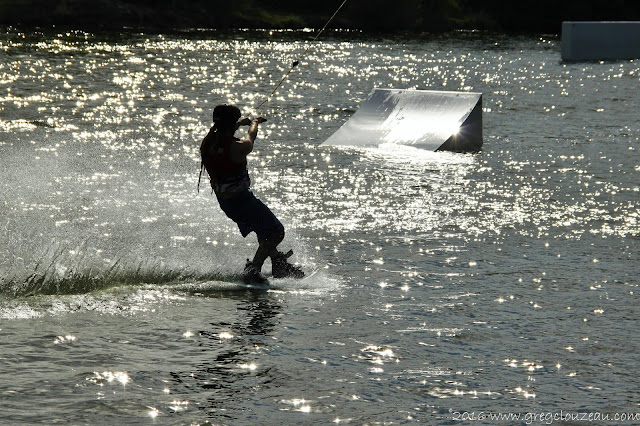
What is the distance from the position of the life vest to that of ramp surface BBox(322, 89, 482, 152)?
1157cm

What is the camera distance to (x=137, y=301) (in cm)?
954

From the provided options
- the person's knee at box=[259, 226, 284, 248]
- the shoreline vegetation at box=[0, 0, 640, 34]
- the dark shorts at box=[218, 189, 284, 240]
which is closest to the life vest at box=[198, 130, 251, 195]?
the dark shorts at box=[218, 189, 284, 240]

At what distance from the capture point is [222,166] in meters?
9.78

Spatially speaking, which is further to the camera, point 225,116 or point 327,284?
point 327,284

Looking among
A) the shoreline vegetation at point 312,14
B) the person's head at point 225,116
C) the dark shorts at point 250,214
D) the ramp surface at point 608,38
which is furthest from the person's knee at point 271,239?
the shoreline vegetation at point 312,14

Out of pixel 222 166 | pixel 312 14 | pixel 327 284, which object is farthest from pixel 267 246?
pixel 312 14

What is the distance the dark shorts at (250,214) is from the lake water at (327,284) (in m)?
0.55

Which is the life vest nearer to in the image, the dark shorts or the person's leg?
the dark shorts

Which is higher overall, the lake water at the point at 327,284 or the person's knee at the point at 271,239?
the person's knee at the point at 271,239

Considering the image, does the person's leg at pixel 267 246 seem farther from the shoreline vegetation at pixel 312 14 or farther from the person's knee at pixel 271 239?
the shoreline vegetation at pixel 312 14

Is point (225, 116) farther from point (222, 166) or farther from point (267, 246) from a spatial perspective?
point (267, 246)

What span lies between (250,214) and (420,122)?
41.8 ft

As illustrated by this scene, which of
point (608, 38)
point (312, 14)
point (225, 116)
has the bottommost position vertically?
point (225, 116)

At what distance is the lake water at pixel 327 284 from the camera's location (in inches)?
287
